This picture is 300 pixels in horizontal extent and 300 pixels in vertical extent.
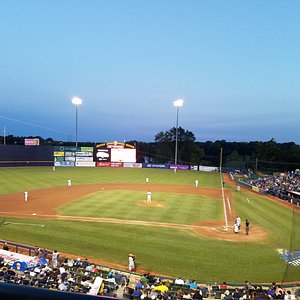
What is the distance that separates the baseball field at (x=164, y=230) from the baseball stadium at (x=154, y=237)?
61 millimetres

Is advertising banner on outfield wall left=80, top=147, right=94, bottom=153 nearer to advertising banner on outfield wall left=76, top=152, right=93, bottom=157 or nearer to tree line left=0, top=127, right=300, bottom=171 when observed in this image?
advertising banner on outfield wall left=76, top=152, right=93, bottom=157

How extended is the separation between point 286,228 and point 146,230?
38.9 feet

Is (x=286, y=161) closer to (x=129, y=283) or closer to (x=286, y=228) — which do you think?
(x=286, y=228)

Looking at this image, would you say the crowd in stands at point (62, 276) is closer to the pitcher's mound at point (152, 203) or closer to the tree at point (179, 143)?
the pitcher's mound at point (152, 203)

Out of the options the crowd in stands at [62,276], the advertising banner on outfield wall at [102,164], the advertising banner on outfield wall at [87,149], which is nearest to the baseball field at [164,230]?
the crowd in stands at [62,276]

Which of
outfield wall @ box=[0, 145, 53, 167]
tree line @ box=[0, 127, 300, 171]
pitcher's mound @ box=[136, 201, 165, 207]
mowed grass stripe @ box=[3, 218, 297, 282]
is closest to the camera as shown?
mowed grass stripe @ box=[3, 218, 297, 282]

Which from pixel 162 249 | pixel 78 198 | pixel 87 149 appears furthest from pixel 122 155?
pixel 162 249

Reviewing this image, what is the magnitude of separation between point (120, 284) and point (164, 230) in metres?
10.4

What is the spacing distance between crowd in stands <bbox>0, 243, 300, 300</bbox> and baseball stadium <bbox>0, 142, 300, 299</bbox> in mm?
83

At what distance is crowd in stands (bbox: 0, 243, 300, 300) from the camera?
41.5 feet

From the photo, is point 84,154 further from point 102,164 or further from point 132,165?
point 132,165

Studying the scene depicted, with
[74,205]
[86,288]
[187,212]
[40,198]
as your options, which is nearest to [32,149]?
[40,198]

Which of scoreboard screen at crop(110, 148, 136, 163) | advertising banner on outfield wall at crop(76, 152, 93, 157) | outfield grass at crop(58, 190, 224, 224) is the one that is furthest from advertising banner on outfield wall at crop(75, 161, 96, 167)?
outfield grass at crop(58, 190, 224, 224)

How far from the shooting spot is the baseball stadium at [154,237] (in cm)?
1541
